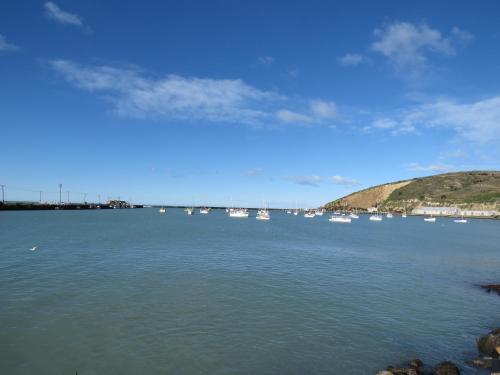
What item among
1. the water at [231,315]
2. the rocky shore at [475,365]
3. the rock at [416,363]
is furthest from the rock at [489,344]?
the rock at [416,363]

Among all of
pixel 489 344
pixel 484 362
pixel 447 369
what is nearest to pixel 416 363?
pixel 447 369

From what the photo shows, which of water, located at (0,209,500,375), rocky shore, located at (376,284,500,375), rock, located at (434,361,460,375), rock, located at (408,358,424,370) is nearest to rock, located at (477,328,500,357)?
rocky shore, located at (376,284,500,375)

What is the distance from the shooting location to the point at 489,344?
18812 mm

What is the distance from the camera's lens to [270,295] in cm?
2892

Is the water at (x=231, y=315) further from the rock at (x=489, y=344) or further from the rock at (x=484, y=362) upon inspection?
the rock at (x=489, y=344)

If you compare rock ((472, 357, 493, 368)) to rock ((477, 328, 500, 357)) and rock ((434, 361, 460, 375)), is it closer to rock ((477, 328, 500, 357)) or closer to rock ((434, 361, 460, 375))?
rock ((477, 328, 500, 357))

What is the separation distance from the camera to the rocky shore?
15797 millimetres

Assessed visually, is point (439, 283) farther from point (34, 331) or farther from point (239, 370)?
point (34, 331)

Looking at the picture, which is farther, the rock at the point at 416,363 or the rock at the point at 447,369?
the rock at the point at 416,363

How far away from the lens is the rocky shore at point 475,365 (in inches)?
622

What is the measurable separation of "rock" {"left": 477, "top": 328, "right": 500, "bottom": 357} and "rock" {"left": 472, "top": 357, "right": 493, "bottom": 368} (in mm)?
801

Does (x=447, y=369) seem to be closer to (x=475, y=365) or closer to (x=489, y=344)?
(x=475, y=365)

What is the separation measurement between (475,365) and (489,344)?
2.38m

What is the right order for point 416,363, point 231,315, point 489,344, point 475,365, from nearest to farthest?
point 416,363 → point 475,365 → point 489,344 → point 231,315
